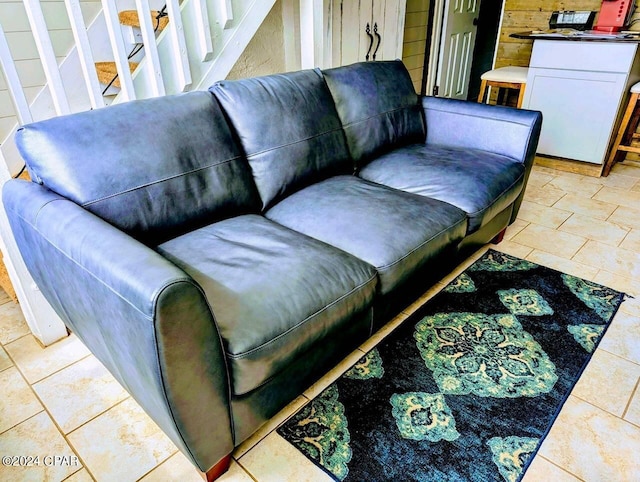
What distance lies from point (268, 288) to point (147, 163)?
0.61 m

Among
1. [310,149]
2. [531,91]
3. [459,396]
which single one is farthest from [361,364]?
[531,91]

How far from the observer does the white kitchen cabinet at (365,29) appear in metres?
3.17

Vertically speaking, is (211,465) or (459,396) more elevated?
(211,465)

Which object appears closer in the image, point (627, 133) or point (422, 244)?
point (422, 244)

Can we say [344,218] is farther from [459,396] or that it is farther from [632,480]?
[632,480]

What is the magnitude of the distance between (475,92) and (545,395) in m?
4.72

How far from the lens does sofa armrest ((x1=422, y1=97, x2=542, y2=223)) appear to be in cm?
224

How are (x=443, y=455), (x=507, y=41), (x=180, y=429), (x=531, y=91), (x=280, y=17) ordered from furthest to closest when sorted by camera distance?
1. (x=507, y=41)
2. (x=531, y=91)
3. (x=280, y=17)
4. (x=443, y=455)
5. (x=180, y=429)

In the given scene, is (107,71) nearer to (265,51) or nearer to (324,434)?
(265,51)

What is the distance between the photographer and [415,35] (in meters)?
4.31

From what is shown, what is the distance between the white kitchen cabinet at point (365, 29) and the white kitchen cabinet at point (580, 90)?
1090 mm

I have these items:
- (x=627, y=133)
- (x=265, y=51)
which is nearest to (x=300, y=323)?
(x=265, y=51)

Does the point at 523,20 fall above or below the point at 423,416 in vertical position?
above

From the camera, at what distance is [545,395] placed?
59.7 inches
